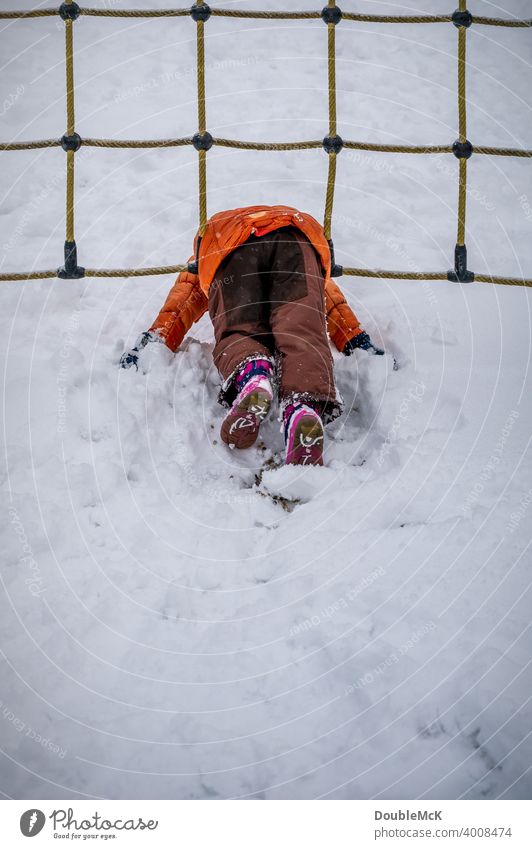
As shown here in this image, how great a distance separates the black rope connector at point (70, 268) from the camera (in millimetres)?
2377

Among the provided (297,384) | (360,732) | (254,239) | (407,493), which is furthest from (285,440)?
(360,732)

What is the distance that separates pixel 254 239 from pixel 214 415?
0.55 meters

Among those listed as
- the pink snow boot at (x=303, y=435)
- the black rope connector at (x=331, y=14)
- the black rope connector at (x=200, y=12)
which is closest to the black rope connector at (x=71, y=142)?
the black rope connector at (x=200, y=12)

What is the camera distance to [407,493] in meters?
1.89

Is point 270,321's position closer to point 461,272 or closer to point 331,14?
point 461,272

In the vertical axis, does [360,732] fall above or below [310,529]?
below

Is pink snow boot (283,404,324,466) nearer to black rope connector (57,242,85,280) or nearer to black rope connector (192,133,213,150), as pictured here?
black rope connector (57,242,85,280)

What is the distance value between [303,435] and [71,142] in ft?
4.66

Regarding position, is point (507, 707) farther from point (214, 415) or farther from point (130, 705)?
point (214, 415)

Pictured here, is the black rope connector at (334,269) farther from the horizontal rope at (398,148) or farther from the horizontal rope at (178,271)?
the horizontal rope at (398,148)
